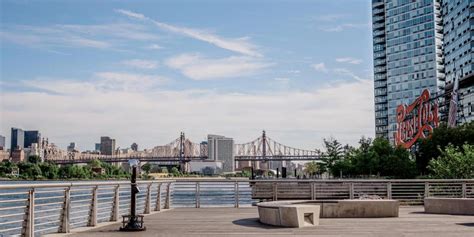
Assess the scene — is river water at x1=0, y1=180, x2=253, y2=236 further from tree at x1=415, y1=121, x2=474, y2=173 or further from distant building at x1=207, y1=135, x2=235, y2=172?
distant building at x1=207, y1=135, x2=235, y2=172

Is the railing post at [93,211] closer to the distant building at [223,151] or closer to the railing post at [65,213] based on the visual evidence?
the railing post at [65,213]

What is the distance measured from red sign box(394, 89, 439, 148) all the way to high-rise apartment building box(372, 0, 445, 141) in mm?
40167

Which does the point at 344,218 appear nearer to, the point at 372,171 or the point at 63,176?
the point at 372,171

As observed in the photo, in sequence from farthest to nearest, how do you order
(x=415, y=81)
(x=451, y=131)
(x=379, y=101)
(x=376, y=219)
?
(x=379, y=101) < (x=415, y=81) < (x=451, y=131) < (x=376, y=219)

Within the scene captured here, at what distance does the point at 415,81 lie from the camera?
138750 millimetres

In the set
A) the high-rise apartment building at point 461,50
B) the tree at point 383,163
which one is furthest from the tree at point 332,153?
the high-rise apartment building at point 461,50

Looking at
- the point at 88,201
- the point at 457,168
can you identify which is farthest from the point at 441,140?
the point at 88,201

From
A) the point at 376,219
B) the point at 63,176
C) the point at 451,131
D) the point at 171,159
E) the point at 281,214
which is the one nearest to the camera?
the point at 281,214

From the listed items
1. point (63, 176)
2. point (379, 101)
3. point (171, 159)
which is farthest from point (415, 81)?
point (63, 176)

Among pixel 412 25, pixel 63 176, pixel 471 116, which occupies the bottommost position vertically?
pixel 63 176

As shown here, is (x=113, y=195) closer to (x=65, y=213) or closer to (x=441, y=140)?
(x=65, y=213)

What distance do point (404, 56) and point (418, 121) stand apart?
6210 centimetres

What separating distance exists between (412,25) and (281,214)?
460ft

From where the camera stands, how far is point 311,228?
39.0ft
